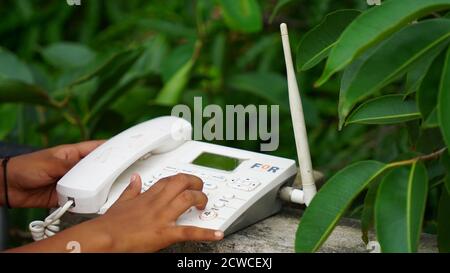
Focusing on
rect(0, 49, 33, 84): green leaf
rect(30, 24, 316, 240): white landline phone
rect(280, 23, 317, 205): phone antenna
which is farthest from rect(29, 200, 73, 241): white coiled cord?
rect(0, 49, 33, 84): green leaf

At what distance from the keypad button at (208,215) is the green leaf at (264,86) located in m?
1.12

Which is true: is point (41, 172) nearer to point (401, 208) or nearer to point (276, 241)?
point (276, 241)

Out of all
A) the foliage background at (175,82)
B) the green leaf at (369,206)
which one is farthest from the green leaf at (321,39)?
the foliage background at (175,82)

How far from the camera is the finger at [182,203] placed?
39.9 inches

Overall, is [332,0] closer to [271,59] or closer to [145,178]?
[271,59]

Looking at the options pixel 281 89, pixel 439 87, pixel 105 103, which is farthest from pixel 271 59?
pixel 439 87

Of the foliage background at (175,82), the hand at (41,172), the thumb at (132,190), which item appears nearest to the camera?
the thumb at (132,190)

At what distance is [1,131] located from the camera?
1.97m

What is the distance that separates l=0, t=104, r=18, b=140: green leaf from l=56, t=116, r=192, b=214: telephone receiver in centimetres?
82

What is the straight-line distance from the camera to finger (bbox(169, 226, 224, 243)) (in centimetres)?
100

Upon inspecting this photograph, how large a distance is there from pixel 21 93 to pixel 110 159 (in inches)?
24.8

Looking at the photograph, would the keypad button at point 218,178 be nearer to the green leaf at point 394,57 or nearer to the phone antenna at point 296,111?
the phone antenna at point 296,111

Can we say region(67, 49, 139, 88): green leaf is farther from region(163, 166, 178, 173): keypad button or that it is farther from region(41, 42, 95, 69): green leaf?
region(163, 166, 178, 173): keypad button
